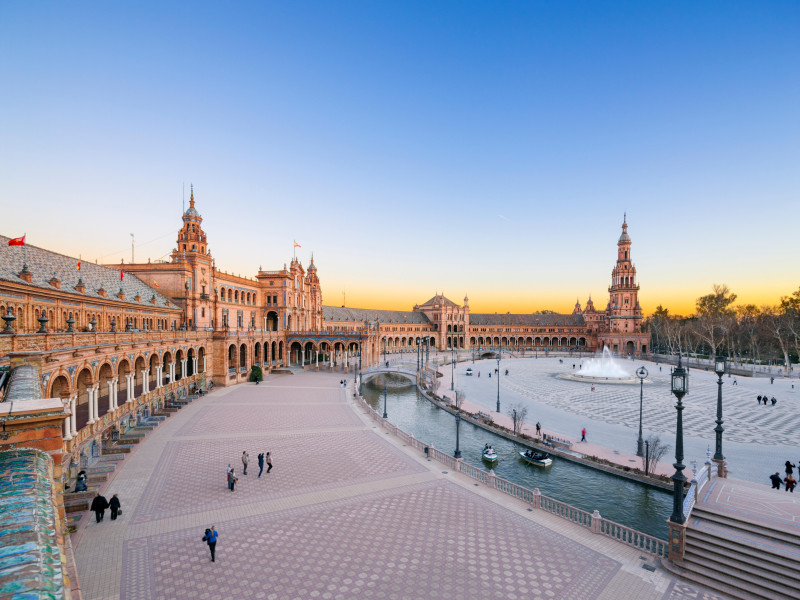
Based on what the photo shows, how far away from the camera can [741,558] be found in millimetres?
12547

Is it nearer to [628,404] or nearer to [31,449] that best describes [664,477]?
[628,404]

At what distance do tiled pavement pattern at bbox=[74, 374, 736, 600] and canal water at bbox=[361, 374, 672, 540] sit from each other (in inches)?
237

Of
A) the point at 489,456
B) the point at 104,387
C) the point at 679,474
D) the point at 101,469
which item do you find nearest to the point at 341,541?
the point at 679,474

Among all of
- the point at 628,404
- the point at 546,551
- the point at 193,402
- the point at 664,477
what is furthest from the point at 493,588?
the point at 628,404

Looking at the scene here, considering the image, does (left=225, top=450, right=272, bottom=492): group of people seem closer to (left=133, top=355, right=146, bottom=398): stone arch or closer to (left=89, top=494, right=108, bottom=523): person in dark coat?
(left=89, top=494, right=108, bottom=523): person in dark coat

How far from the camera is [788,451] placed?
27.6 meters

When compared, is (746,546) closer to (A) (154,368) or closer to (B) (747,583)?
(B) (747,583)

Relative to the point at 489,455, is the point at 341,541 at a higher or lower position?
higher

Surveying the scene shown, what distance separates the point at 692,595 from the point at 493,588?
18.7ft

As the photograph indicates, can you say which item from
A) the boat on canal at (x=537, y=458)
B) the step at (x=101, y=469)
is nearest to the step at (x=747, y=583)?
the boat on canal at (x=537, y=458)

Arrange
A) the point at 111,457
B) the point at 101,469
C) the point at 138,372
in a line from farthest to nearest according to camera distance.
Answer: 1. the point at 138,372
2. the point at 111,457
3. the point at 101,469

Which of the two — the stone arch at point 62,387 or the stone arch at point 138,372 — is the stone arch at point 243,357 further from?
the stone arch at point 62,387

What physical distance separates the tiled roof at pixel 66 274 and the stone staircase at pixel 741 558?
111 ft

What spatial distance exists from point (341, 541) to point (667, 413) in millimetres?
37460
